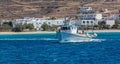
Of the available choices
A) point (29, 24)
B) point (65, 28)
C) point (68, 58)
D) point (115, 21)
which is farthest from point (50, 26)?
point (68, 58)

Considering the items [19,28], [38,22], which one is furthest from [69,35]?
[38,22]

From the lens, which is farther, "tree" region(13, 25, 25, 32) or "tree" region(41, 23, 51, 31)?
"tree" region(41, 23, 51, 31)

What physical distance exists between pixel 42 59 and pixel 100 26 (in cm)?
12816

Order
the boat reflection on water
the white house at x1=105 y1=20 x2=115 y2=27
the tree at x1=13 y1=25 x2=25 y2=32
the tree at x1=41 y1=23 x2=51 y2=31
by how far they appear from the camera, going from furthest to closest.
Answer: the white house at x1=105 y1=20 x2=115 y2=27, the tree at x1=41 y1=23 x2=51 y2=31, the tree at x1=13 y1=25 x2=25 y2=32, the boat reflection on water

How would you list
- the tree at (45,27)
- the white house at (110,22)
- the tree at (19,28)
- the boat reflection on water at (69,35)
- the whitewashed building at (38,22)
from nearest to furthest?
the boat reflection on water at (69,35) → the tree at (19,28) → the tree at (45,27) → the white house at (110,22) → the whitewashed building at (38,22)

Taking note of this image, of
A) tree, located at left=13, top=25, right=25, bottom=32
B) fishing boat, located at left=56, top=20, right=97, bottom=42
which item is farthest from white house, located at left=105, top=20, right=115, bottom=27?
fishing boat, located at left=56, top=20, right=97, bottom=42

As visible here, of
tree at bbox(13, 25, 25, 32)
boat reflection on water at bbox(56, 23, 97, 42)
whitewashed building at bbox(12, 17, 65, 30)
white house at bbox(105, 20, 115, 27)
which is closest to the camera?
boat reflection on water at bbox(56, 23, 97, 42)

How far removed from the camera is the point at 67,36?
96438 millimetres

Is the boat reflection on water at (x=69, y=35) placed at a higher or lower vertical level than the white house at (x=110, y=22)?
higher

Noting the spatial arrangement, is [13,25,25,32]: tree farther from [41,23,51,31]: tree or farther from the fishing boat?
the fishing boat

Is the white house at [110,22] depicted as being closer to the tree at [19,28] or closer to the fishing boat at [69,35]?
the tree at [19,28]

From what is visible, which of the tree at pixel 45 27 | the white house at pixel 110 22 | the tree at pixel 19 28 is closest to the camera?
the tree at pixel 19 28

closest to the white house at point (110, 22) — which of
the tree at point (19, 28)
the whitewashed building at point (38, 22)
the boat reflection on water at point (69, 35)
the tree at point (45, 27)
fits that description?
the whitewashed building at point (38, 22)

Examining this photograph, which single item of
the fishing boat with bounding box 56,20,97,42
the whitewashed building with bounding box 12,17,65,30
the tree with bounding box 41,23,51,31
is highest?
the fishing boat with bounding box 56,20,97,42
